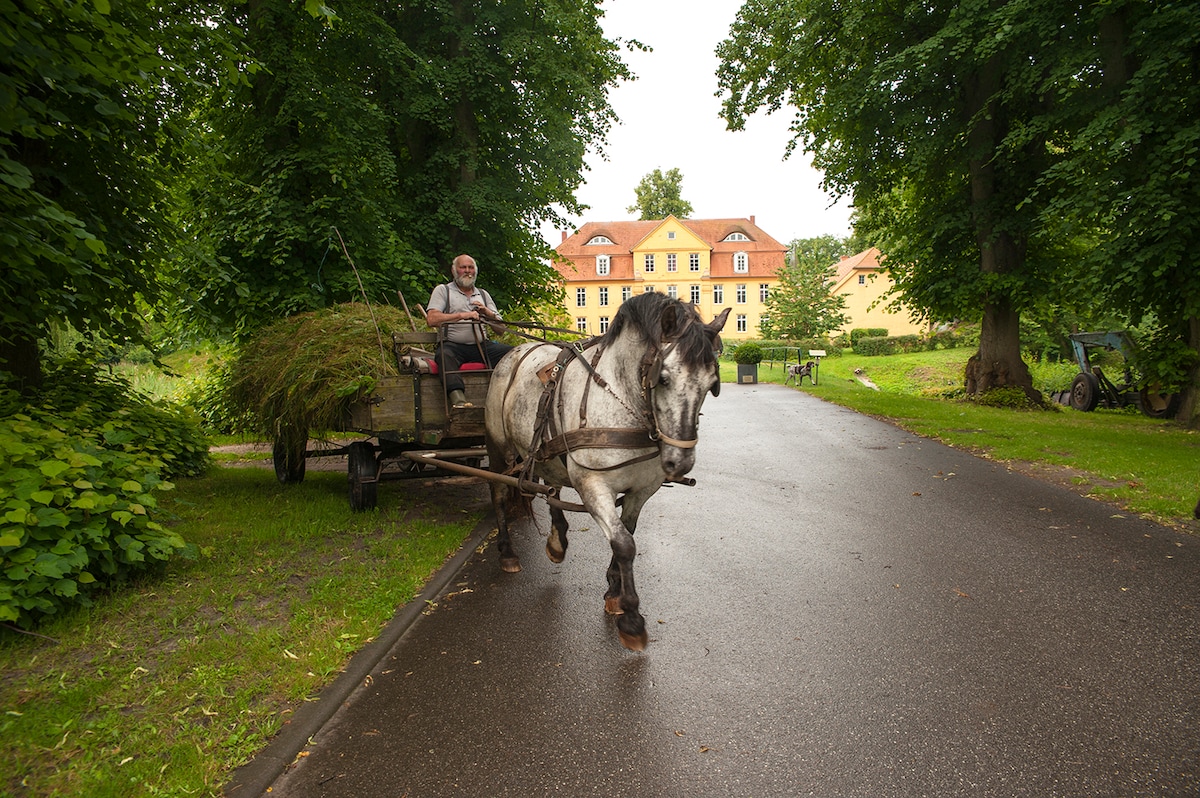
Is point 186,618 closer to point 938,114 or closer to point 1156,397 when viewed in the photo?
point 938,114

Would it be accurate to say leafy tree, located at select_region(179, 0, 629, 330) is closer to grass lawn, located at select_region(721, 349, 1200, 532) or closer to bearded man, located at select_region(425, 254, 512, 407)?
bearded man, located at select_region(425, 254, 512, 407)

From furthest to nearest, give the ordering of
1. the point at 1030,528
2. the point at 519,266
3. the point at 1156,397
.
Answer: the point at 1156,397 → the point at 519,266 → the point at 1030,528

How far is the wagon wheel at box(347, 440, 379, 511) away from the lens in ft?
19.5

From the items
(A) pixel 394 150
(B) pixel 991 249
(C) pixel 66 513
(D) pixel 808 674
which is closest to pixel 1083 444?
(B) pixel 991 249

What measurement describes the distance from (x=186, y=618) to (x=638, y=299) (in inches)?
132

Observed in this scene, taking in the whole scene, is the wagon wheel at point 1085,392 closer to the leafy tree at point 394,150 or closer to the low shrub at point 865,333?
the leafy tree at point 394,150

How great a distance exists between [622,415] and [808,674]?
171 centimetres

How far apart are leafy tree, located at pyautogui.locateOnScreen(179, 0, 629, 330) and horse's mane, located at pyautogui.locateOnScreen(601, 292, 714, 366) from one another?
15.5 ft

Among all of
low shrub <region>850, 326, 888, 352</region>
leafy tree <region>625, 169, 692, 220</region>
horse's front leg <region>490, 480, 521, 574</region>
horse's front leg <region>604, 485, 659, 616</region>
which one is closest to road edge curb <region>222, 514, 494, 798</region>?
horse's front leg <region>490, 480, 521, 574</region>

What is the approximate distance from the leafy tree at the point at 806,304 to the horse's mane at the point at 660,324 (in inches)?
1642

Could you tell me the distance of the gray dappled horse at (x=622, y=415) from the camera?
325 cm

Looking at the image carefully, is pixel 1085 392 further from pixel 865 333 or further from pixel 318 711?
pixel 865 333

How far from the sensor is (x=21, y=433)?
393cm

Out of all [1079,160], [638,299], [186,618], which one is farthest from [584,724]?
[1079,160]
